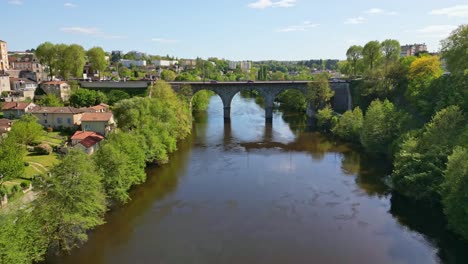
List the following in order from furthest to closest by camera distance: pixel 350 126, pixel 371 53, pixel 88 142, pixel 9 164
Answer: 1. pixel 371 53
2. pixel 350 126
3. pixel 88 142
4. pixel 9 164

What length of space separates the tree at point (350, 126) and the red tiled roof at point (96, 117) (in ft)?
99.8

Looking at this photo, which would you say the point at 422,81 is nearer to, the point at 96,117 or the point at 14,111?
the point at 96,117

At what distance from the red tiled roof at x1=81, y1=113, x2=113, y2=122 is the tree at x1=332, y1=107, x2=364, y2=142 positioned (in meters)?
30.4

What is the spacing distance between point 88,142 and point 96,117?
6.28 meters

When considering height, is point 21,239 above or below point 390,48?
below

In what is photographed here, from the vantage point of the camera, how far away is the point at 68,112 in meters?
46.7

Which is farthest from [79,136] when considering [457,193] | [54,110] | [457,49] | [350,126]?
[457,49]

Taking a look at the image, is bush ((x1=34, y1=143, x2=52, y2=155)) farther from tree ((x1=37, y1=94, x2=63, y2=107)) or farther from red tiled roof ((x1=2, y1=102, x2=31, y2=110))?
tree ((x1=37, y1=94, x2=63, y2=107))

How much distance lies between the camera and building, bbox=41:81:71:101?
2429 inches

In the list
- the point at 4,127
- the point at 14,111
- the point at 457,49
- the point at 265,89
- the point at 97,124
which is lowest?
the point at 97,124

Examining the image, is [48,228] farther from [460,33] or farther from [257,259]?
[460,33]

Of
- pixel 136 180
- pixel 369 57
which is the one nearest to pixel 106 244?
pixel 136 180

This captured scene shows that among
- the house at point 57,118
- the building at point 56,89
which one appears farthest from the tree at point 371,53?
Result: the building at point 56,89

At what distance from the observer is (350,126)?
5138cm
